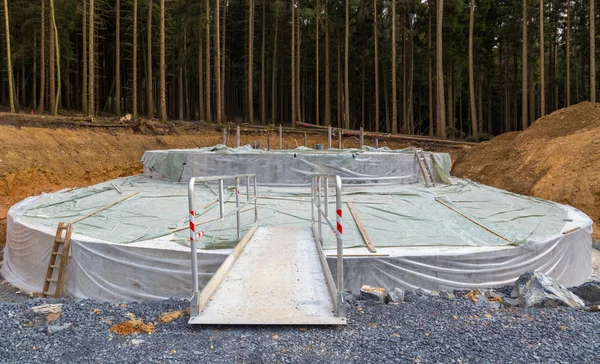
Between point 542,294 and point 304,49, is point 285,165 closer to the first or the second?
point 542,294

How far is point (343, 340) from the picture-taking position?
9.82ft

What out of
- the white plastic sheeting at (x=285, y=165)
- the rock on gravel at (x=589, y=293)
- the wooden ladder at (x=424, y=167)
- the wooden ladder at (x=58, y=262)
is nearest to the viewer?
the rock on gravel at (x=589, y=293)

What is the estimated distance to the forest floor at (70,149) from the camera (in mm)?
12273

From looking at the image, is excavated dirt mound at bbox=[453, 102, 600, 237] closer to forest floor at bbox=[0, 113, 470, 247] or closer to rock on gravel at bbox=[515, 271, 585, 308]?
forest floor at bbox=[0, 113, 470, 247]

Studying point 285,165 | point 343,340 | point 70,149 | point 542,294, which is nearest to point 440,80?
point 285,165

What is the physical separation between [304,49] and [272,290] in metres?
30.4

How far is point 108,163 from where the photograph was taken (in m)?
15.1

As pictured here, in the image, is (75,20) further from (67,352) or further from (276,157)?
(67,352)

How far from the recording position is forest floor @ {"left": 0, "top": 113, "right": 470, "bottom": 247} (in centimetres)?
1227

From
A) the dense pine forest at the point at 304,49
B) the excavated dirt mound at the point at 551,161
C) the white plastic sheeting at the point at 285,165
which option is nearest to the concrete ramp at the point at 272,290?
the white plastic sheeting at the point at 285,165

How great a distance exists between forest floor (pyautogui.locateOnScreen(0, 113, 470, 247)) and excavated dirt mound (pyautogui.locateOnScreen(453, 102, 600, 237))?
2916mm

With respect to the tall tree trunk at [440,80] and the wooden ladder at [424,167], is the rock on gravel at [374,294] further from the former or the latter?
the tall tree trunk at [440,80]

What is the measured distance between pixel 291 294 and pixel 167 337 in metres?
1.19

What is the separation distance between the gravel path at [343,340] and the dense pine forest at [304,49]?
1722 cm
